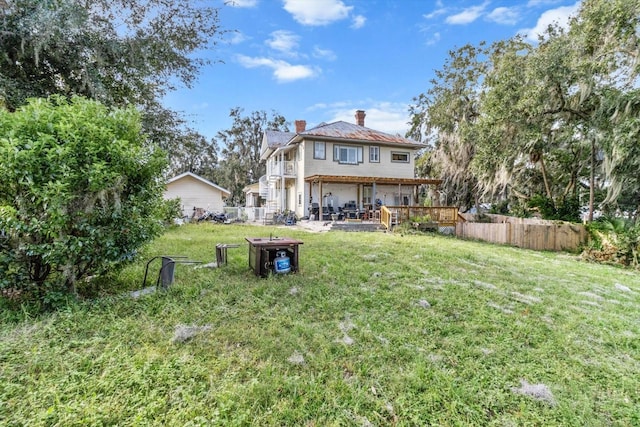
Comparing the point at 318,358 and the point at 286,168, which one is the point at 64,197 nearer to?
the point at 318,358

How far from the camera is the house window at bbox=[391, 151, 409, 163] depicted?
18.9 metres

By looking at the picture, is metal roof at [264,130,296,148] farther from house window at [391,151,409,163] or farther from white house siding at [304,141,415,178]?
house window at [391,151,409,163]

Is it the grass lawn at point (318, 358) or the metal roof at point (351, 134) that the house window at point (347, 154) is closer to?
the metal roof at point (351, 134)

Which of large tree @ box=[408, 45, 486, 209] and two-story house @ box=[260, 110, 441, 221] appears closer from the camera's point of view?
two-story house @ box=[260, 110, 441, 221]

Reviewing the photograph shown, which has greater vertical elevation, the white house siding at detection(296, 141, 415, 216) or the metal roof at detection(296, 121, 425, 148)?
the metal roof at detection(296, 121, 425, 148)

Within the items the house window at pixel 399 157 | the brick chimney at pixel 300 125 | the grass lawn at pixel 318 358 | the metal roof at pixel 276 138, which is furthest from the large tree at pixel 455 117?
the grass lawn at pixel 318 358

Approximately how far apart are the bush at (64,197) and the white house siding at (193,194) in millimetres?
17574

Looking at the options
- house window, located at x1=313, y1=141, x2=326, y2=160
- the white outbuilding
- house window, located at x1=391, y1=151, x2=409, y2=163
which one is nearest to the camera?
house window, located at x1=313, y1=141, x2=326, y2=160

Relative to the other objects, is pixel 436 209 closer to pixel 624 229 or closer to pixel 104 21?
pixel 624 229

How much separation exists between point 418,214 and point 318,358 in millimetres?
11919

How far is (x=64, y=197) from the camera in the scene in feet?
10.00

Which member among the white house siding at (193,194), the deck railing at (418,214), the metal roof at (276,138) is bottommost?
the deck railing at (418,214)

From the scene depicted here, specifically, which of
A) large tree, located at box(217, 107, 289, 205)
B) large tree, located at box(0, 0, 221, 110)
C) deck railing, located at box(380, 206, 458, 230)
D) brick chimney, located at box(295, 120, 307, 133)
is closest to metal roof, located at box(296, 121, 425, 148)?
brick chimney, located at box(295, 120, 307, 133)

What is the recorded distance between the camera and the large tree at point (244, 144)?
110 ft
